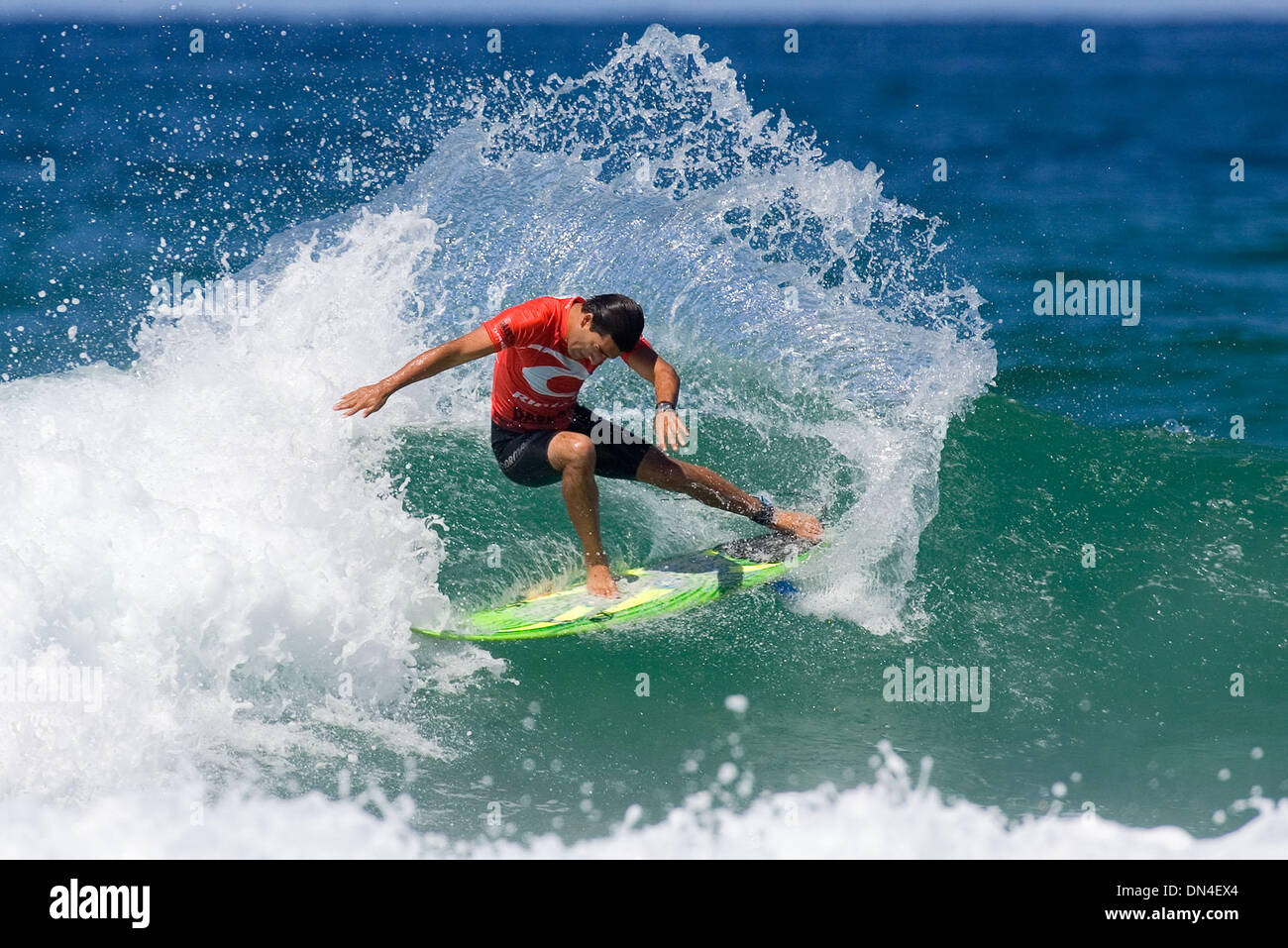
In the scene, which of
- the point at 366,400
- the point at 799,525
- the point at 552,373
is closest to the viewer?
the point at 366,400

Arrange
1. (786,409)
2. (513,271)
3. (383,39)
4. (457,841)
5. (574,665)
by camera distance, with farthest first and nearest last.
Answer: (383,39)
(513,271)
(786,409)
(574,665)
(457,841)

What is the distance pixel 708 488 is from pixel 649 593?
696mm

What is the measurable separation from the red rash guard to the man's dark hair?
0.46 ft

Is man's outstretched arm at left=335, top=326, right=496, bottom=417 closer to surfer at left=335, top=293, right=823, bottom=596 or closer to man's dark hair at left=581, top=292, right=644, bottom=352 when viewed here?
surfer at left=335, top=293, right=823, bottom=596

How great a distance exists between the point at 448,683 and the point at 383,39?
46.7 m

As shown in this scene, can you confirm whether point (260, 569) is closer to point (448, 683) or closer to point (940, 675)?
point (448, 683)

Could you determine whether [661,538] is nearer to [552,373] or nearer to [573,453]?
[573,453]

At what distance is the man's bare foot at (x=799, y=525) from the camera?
25.5 feet

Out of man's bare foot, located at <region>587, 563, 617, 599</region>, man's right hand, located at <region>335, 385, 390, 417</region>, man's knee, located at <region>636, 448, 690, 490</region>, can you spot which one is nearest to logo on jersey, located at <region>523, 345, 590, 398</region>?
man's knee, located at <region>636, 448, 690, 490</region>

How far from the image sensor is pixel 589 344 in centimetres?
668

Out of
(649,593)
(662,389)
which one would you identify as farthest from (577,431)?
(649,593)

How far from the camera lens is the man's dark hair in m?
6.57

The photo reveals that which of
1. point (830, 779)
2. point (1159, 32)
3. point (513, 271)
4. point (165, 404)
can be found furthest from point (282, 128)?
point (1159, 32)

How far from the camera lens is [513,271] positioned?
10.6 metres
